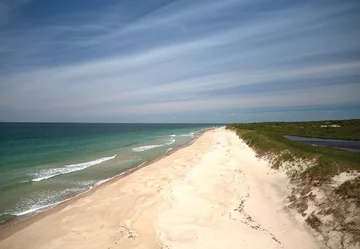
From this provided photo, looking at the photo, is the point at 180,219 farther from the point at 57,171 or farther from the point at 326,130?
the point at 326,130

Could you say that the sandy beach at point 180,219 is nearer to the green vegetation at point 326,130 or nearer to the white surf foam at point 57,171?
the white surf foam at point 57,171

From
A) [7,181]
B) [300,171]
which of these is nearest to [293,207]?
[300,171]

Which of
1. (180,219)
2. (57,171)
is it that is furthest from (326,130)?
(57,171)

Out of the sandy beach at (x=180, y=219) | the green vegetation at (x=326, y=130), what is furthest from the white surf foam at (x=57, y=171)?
the green vegetation at (x=326, y=130)

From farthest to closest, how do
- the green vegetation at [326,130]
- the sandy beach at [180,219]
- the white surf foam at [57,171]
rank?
the green vegetation at [326,130] → the white surf foam at [57,171] → the sandy beach at [180,219]

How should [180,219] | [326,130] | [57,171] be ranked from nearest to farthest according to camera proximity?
[180,219] → [57,171] → [326,130]

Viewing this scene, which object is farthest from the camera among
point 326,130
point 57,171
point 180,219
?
Result: point 326,130

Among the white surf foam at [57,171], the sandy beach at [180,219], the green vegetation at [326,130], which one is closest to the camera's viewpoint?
the sandy beach at [180,219]

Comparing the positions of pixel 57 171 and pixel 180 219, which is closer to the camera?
pixel 180 219

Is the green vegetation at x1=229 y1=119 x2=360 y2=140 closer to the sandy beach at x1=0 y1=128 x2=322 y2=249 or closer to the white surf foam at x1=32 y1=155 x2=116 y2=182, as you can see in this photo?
the sandy beach at x1=0 y1=128 x2=322 y2=249

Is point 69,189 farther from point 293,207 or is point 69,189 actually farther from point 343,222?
point 343,222
